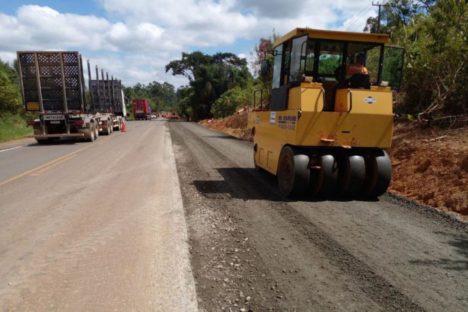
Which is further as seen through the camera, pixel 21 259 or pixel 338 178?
pixel 338 178

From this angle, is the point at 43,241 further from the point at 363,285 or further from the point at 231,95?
the point at 231,95

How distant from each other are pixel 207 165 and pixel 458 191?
21.3 feet

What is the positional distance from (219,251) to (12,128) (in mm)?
25944

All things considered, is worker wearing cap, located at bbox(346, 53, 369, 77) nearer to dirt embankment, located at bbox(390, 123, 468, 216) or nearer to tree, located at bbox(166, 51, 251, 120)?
dirt embankment, located at bbox(390, 123, 468, 216)

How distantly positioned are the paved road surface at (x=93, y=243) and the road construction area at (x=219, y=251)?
0.06 feet

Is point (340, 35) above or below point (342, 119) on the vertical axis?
above

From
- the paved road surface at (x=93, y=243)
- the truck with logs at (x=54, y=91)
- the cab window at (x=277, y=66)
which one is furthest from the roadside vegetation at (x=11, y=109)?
the cab window at (x=277, y=66)

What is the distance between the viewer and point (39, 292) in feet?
11.8

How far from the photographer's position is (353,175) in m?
6.98

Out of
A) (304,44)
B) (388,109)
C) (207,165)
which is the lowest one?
(207,165)

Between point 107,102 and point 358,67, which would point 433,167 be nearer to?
point 358,67

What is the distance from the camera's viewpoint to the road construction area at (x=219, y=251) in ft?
11.5

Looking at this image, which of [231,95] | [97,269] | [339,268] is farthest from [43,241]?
[231,95]

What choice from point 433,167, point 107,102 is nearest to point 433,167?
point 433,167
